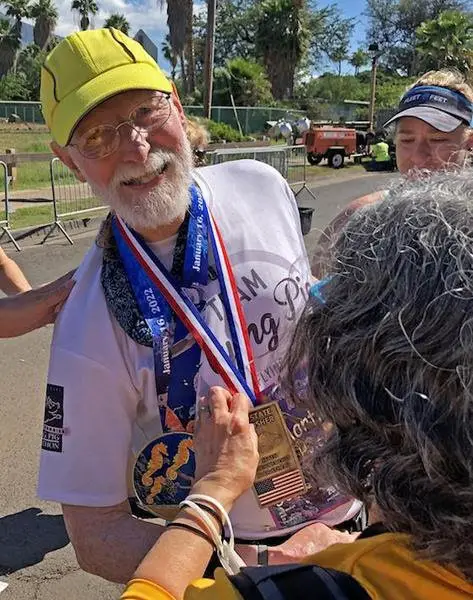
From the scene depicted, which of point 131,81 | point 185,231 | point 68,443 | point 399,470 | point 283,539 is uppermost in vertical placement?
point 131,81

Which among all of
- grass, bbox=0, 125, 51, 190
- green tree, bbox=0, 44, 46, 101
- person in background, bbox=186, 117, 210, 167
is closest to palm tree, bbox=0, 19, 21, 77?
green tree, bbox=0, 44, 46, 101

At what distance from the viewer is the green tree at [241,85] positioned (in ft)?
127

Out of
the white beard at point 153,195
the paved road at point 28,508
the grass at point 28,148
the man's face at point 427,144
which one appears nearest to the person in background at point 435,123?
the man's face at point 427,144

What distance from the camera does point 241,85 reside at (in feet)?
128

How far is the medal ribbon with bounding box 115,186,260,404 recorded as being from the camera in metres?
1.76

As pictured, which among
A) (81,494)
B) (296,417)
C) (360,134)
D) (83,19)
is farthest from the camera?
(83,19)

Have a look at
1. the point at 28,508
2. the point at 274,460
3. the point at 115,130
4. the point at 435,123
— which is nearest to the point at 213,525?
the point at 274,460

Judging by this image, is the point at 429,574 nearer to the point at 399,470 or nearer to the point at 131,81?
the point at 399,470

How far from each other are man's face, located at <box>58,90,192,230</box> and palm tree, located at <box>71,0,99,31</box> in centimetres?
6247

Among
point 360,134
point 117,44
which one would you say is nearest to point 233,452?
point 117,44

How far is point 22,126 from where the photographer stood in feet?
112

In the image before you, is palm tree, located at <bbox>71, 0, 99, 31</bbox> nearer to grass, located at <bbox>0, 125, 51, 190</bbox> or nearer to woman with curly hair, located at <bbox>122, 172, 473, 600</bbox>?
grass, located at <bbox>0, 125, 51, 190</bbox>

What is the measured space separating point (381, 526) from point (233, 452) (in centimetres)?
44

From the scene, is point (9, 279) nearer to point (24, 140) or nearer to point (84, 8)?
point (24, 140)
